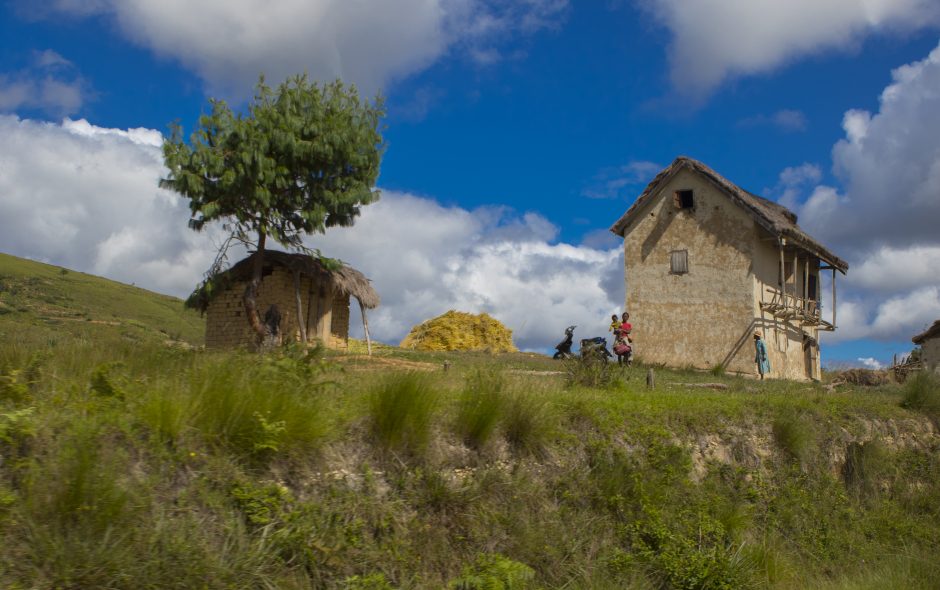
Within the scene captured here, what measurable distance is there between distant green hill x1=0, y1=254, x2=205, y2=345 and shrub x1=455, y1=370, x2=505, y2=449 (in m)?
25.1

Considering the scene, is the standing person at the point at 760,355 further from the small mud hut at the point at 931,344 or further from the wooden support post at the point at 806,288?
the small mud hut at the point at 931,344

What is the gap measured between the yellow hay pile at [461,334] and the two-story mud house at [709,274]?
325 inches

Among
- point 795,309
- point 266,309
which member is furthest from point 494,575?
point 795,309

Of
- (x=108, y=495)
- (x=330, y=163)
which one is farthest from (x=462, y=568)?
(x=330, y=163)

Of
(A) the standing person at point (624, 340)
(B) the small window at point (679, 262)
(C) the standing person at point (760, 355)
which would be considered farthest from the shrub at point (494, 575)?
(B) the small window at point (679, 262)

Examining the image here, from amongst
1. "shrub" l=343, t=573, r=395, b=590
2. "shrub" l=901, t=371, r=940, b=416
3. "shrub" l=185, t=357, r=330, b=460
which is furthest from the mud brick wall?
"shrub" l=343, t=573, r=395, b=590

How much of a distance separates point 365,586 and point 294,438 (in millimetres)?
1294

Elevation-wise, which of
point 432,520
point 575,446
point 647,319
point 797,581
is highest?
point 647,319

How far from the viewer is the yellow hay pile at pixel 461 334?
32750 mm

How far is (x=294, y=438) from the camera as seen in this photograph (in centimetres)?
616

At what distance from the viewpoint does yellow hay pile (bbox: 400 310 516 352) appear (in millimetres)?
32750

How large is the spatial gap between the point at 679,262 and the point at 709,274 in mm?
1116

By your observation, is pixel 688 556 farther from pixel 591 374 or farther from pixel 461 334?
pixel 461 334

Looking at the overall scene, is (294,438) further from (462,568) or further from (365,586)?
(462,568)
